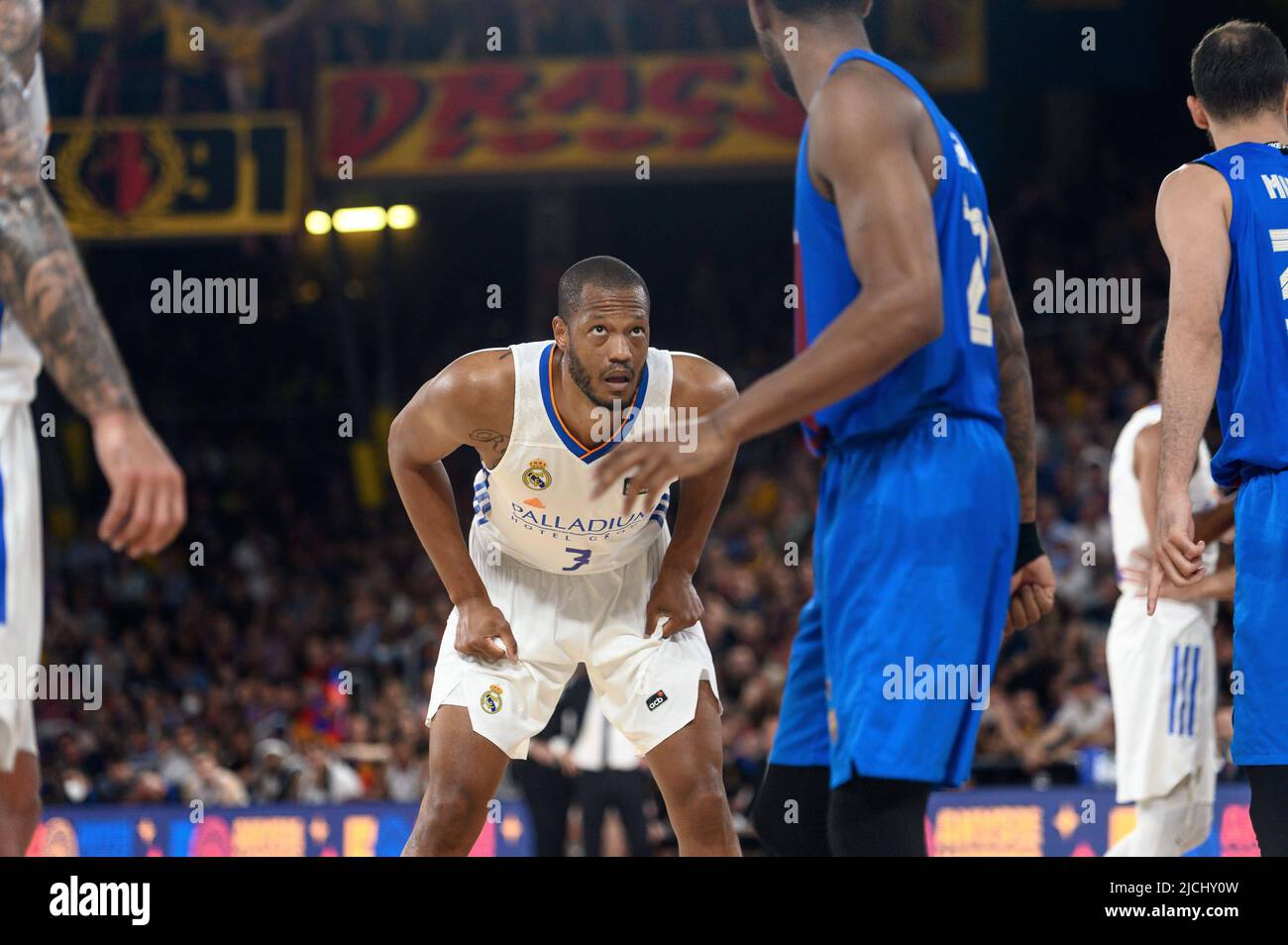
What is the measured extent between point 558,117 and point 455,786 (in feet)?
30.6

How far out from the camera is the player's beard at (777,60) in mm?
3152

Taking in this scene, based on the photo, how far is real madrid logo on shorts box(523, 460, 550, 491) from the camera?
14.1ft

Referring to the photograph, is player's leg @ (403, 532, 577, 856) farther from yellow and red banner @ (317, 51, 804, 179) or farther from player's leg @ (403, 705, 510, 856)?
yellow and red banner @ (317, 51, 804, 179)

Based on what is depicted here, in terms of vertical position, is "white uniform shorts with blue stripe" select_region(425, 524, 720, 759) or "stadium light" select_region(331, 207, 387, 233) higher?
"stadium light" select_region(331, 207, 387, 233)

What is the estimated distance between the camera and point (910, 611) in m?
2.83

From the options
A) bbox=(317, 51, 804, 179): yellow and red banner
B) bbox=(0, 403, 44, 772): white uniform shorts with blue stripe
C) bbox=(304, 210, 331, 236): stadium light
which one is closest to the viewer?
bbox=(0, 403, 44, 772): white uniform shorts with blue stripe

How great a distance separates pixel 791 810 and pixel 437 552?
4.92ft

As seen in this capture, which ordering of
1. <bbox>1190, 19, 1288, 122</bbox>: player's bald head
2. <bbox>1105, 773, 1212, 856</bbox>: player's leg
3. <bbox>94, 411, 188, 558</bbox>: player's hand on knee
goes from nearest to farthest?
<bbox>94, 411, 188, 558</bbox>: player's hand on knee
<bbox>1190, 19, 1288, 122</bbox>: player's bald head
<bbox>1105, 773, 1212, 856</bbox>: player's leg

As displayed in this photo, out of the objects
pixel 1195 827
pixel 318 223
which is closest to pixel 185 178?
pixel 318 223

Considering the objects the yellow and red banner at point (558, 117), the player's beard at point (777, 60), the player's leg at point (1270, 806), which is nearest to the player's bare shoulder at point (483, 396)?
the player's beard at point (777, 60)

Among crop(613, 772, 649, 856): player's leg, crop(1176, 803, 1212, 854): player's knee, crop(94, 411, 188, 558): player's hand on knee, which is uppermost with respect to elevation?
crop(94, 411, 188, 558): player's hand on knee

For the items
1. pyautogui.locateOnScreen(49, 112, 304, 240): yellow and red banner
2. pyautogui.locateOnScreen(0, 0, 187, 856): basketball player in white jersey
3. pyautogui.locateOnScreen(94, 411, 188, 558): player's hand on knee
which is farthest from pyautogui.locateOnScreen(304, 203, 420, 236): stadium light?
pyautogui.locateOnScreen(94, 411, 188, 558): player's hand on knee

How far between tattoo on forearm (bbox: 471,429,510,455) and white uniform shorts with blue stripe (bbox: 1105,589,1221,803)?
2610 mm

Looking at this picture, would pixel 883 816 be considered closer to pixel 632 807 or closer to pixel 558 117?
pixel 632 807
